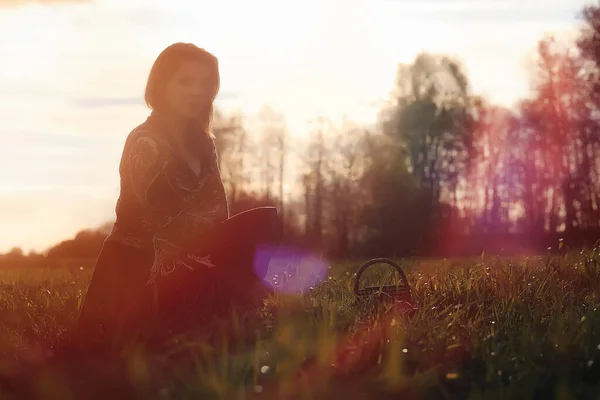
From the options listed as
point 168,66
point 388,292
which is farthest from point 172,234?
point 388,292

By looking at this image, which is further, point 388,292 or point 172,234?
point 388,292

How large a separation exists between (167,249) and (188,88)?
1.34m

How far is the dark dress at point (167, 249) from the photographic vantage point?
5594 mm

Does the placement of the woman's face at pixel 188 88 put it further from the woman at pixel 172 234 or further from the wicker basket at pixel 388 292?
the wicker basket at pixel 388 292

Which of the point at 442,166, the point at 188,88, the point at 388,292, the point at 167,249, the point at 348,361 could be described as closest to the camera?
the point at 348,361

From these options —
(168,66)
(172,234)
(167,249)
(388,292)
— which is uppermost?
(168,66)

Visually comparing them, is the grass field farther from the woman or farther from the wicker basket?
the woman

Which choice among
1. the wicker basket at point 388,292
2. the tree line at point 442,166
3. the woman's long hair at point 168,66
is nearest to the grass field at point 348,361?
the wicker basket at point 388,292

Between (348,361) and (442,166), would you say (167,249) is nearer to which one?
(348,361)

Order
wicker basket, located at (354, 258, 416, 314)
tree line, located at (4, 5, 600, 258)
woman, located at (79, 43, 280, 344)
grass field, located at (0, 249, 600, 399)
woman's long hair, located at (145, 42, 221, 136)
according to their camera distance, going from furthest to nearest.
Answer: tree line, located at (4, 5, 600, 258) < woman's long hair, located at (145, 42, 221, 136) < wicker basket, located at (354, 258, 416, 314) < woman, located at (79, 43, 280, 344) < grass field, located at (0, 249, 600, 399)

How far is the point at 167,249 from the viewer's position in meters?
5.70

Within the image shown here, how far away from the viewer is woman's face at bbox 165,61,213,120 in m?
5.84

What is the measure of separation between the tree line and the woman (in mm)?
20619

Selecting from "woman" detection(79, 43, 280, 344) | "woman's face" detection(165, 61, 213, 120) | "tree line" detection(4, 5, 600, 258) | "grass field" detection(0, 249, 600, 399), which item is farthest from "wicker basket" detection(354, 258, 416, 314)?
"tree line" detection(4, 5, 600, 258)
